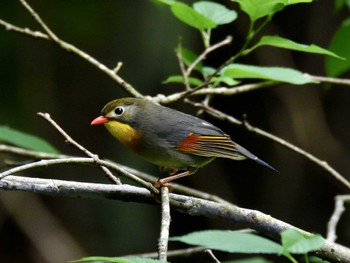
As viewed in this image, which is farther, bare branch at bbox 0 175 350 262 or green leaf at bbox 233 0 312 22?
green leaf at bbox 233 0 312 22

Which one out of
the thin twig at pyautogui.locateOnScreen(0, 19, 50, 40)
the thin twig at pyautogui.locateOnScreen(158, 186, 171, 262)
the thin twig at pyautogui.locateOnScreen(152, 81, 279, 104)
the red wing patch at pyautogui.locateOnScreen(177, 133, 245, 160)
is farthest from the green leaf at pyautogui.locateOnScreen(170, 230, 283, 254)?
the thin twig at pyautogui.locateOnScreen(0, 19, 50, 40)

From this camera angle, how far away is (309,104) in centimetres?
636

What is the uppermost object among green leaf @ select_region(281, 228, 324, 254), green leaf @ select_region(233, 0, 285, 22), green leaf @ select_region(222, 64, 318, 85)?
green leaf @ select_region(233, 0, 285, 22)

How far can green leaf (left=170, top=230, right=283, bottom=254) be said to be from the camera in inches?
50.3

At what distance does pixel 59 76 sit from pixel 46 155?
313cm

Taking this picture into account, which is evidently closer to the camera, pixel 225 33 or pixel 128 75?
Result: pixel 128 75

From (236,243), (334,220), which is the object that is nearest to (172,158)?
(334,220)

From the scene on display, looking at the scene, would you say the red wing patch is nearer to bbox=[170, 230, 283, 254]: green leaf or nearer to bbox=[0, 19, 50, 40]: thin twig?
bbox=[0, 19, 50, 40]: thin twig

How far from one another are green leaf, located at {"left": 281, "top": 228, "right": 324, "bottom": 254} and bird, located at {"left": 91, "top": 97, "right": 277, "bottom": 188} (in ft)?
5.91

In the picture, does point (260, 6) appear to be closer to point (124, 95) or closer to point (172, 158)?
point (172, 158)

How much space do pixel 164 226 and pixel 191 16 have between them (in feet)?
4.24

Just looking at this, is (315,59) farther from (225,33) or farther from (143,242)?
(143,242)

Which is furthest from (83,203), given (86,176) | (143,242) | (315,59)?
(315,59)

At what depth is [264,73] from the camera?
9.30 feet
